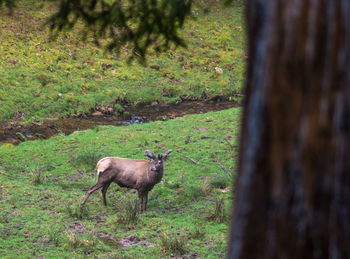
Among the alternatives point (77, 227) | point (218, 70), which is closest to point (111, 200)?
point (77, 227)

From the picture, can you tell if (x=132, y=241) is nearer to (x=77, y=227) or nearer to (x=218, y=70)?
(x=77, y=227)

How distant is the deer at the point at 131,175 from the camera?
28.2 ft

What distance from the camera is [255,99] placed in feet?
6.14

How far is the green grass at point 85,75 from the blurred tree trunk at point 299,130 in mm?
15606

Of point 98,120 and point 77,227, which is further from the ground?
point 98,120

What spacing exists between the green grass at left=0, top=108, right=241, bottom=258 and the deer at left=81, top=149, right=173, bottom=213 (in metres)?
0.32

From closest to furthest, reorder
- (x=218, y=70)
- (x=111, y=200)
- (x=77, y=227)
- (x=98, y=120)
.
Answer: (x=77, y=227), (x=111, y=200), (x=98, y=120), (x=218, y=70)

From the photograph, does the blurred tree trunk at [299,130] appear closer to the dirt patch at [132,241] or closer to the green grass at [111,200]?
the green grass at [111,200]

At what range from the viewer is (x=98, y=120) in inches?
685

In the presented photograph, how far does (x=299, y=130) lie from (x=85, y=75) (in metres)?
19.8

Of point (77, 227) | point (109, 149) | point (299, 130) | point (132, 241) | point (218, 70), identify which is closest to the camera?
point (299, 130)

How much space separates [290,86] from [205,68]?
22.3 metres

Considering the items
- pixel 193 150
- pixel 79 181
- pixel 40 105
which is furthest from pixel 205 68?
pixel 79 181

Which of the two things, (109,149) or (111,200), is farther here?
(109,149)
